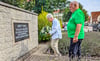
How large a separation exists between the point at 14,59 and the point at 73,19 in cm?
212

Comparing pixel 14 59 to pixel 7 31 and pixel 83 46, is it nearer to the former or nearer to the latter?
pixel 7 31

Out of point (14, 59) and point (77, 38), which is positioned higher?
point (77, 38)

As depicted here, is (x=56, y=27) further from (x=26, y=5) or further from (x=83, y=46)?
(x=26, y=5)

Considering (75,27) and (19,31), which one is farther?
(19,31)

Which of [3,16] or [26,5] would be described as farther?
[26,5]

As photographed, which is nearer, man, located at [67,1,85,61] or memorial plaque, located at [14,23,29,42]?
man, located at [67,1,85,61]

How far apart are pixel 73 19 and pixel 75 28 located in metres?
0.23

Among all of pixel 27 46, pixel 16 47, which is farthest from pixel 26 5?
pixel 16 47

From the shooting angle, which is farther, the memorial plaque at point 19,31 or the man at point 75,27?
the memorial plaque at point 19,31

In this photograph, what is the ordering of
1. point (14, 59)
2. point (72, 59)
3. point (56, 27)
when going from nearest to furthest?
point (72, 59), point (14, 59), point (56, 27)

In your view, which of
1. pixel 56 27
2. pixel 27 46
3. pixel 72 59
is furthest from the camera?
pixel 27 46

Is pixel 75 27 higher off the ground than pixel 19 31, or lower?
higher

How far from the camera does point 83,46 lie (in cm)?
480

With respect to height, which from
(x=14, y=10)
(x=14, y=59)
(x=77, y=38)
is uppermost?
(x=14, y=10)
